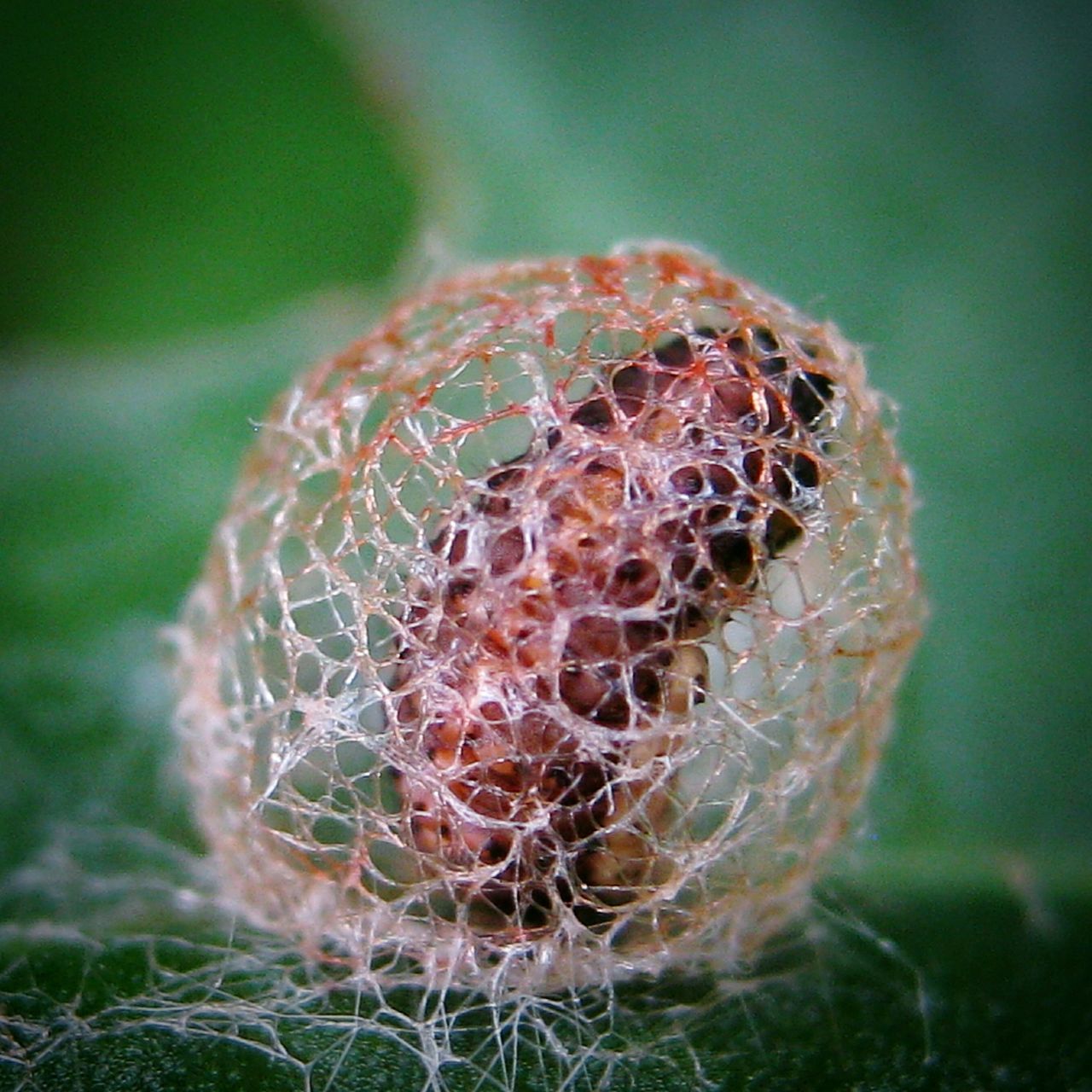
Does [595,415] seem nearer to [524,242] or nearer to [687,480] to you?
[687,480]

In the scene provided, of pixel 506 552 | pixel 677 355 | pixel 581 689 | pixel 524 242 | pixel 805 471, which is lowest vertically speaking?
pixel 581 689

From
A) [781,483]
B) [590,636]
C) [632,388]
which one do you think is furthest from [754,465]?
[590,636]

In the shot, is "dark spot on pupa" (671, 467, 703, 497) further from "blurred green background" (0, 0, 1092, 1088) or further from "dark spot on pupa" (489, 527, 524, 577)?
"blurred green background" (0, 0, 1092, 1088)

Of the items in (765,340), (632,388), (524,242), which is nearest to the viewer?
(632,388)

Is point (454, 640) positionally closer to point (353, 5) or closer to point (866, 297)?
point (866, 297)

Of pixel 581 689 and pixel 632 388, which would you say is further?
pixel 632 388

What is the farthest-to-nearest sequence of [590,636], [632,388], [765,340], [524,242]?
1. [524,242]
2. [765,340]
3. [632,388]
4. [590,636]

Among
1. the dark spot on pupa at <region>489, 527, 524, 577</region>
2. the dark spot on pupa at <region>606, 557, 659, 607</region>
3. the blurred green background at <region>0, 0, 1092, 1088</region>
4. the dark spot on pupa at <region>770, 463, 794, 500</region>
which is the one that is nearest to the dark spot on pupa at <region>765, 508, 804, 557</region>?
the dark spot on pupa at <region>770, 463, 794, 500</region>

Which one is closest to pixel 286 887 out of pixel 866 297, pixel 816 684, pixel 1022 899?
pixel 816 684
